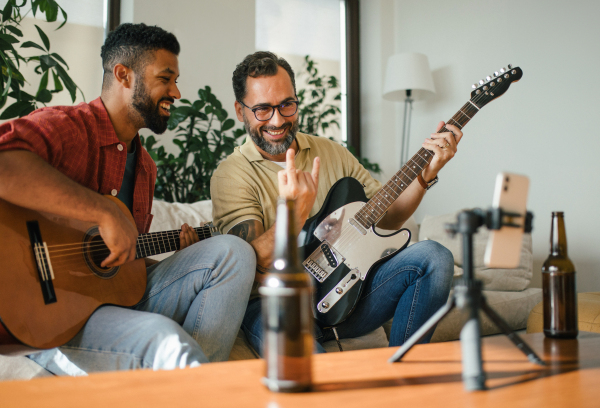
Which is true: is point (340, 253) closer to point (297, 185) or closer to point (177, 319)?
point (297, 185)

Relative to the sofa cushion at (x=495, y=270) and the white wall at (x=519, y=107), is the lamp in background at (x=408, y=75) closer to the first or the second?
the white wall at (x=519, y=107)

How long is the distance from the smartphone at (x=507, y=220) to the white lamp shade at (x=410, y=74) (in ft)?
8.72

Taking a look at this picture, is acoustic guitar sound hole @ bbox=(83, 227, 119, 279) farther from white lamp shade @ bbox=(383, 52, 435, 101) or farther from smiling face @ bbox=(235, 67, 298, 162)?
white lamp shade @ bbox=(383, 52, 435, 101)

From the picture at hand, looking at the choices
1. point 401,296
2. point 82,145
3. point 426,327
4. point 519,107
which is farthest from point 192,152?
point 426,327

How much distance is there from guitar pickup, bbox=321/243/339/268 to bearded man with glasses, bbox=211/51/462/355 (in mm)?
136

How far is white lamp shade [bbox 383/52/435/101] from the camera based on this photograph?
3150 mm

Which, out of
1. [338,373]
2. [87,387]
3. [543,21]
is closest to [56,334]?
[87,387]

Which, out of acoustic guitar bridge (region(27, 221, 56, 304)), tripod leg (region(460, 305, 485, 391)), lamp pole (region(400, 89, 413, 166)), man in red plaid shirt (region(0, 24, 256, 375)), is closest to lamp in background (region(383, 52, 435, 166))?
lamp pole (region(400, 89, 413, 166))

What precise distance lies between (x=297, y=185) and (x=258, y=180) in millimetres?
477

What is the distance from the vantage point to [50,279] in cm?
105

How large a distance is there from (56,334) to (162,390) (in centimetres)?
57

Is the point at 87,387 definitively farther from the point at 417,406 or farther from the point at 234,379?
the point at 417,406

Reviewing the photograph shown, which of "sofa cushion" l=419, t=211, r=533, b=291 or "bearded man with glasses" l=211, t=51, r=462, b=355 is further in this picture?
"sofa cushion" l=419, t=211, r=533, b=291

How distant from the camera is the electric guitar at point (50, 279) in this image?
972 mm
